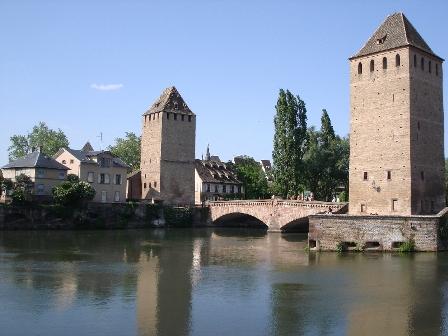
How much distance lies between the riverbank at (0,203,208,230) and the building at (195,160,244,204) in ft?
33.8

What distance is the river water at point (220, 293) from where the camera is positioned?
1778 centimetres

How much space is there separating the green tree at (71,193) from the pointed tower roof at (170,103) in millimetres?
17886

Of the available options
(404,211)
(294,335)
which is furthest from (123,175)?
(294,335)

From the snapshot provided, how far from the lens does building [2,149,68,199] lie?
62.1 meters

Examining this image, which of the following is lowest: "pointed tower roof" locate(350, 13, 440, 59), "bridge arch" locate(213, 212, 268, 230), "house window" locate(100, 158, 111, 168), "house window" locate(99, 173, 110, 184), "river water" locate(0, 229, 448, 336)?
"river water" locate(0, 229, 448, 336)

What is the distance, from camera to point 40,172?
62469 millimetres

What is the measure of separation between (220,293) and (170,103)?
180 ft

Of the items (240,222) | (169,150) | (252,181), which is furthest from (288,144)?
(252,181)

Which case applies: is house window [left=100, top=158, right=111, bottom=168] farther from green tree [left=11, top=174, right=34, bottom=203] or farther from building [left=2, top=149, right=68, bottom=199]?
green tree [left=11, top=174, right=34, bottom=203]

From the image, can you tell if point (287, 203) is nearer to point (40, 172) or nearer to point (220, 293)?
point (40, 172)

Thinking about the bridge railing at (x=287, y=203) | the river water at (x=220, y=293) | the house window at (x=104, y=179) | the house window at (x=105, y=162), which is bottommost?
the river water at (x=220, y=293)

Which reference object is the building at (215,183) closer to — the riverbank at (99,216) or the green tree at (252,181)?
the green tree at (252,181)

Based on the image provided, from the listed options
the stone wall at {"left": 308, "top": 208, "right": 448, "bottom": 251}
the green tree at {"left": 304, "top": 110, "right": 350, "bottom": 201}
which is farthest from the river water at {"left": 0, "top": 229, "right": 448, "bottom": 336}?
A: the green tree at {"left": 304, "top": 110, "right": 350, "bottom": 201}

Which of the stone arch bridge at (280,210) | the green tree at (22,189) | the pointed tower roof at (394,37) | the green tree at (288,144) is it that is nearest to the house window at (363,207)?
the stone arch bridge at (280,210)
